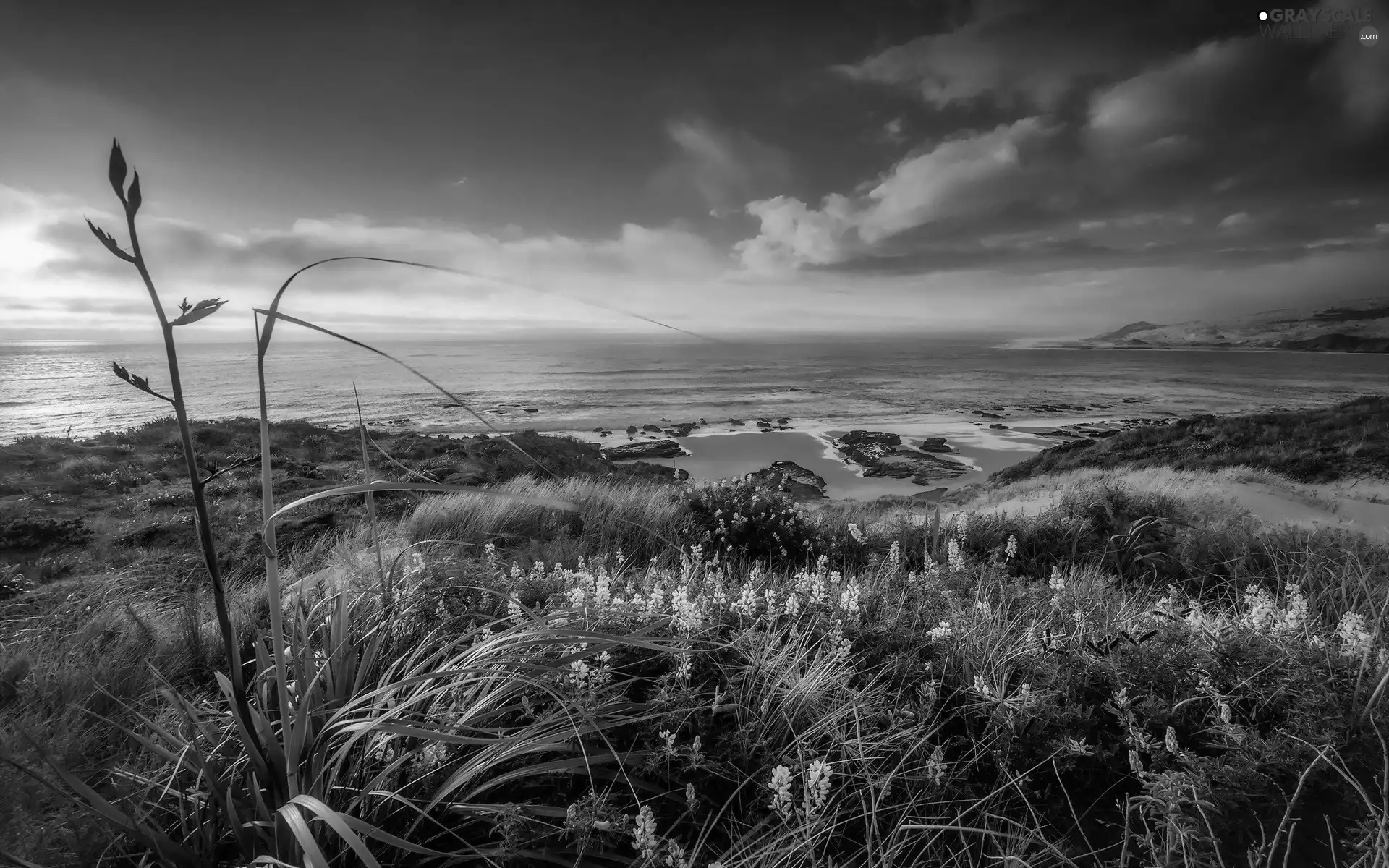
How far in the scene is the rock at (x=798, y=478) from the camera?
1145 cm

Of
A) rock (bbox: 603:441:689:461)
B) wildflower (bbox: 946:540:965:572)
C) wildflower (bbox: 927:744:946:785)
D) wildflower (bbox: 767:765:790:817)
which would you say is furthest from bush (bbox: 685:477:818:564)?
rock (bbox: 603:441:689:461)

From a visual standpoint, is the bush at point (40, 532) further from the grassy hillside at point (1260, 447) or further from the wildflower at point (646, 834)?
the grassy hillside at point (1260, 447)

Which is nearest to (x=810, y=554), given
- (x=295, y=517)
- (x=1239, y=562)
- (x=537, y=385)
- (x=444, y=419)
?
(x=1239, y=562)

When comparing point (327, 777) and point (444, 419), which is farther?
point (444, 419)

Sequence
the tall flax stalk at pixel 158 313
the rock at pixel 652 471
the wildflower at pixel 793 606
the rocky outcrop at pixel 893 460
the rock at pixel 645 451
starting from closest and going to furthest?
the tall flax stalk at pixel 158 313
the wildflower at pixel 793 606
the rock at pixel 652 471
the rocky outcrop at pixel 893 460
the rock at pixel 645 451

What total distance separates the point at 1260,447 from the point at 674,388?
1038 inches

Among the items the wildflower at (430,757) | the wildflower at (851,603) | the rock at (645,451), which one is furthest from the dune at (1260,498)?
the rock at (645,451)

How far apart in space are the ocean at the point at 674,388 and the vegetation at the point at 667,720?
9.85m

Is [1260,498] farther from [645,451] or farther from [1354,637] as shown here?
[645,451]

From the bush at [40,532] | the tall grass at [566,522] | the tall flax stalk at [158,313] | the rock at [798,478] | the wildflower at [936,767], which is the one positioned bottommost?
the rock at [798,478]

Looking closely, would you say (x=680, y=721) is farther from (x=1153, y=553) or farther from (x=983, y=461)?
(x=983, y=461)

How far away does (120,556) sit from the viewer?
535 centimetres

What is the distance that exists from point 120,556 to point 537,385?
32.2m

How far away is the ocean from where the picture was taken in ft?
75.2
